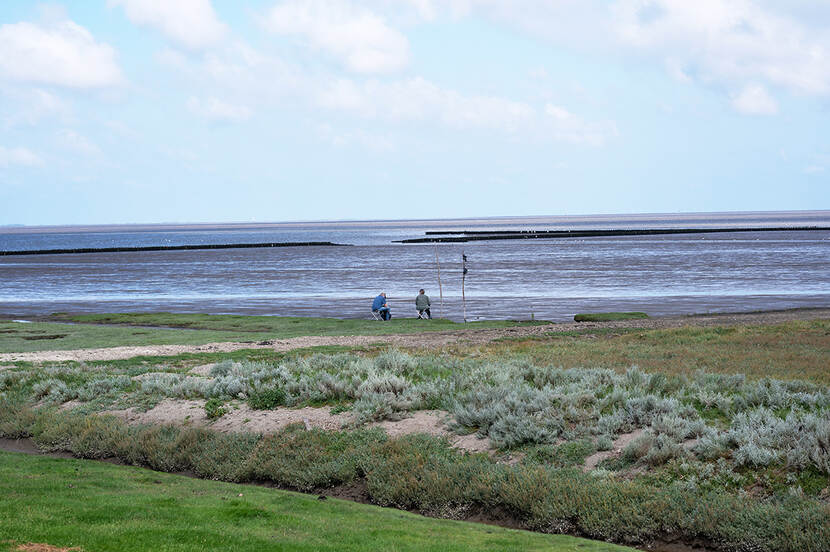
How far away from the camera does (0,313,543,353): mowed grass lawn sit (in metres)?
29.2

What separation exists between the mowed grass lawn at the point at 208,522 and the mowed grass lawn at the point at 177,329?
1819 cm

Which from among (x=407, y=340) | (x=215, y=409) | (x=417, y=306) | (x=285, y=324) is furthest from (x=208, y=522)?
(x=417, y=306)

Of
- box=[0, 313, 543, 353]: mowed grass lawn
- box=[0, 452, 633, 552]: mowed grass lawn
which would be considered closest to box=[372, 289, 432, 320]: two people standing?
box=[0, 313, 543, 353]: mowed grass lawn

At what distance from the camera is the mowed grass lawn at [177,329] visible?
2916cm

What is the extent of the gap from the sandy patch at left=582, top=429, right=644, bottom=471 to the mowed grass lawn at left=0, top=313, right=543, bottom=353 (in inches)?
766

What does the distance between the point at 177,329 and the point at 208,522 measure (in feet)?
88.4

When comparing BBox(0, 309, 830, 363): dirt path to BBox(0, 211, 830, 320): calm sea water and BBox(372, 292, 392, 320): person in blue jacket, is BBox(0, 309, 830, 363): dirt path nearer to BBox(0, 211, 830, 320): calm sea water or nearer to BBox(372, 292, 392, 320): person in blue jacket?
BBox(0, 211, 830, 320): calm sea water

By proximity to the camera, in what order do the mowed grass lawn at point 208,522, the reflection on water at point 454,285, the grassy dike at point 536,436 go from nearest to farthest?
the mowed grass lawn at point 208,522, the grassy dike at point 536,436, the reflection on water at point 454,285

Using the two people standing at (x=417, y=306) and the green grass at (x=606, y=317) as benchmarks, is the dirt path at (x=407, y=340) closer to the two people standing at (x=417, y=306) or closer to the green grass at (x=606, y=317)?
the green grass at (x=606, y=317)

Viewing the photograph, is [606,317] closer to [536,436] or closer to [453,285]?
[536,436]

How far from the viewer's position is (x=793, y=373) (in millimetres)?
15617

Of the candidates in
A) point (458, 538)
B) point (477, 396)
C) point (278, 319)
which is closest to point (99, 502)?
point (458, 538)

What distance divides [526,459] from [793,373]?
717 cm

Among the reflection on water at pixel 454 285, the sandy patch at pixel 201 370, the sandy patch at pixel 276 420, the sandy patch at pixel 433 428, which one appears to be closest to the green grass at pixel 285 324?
the reflection on water at pixel 454 285
